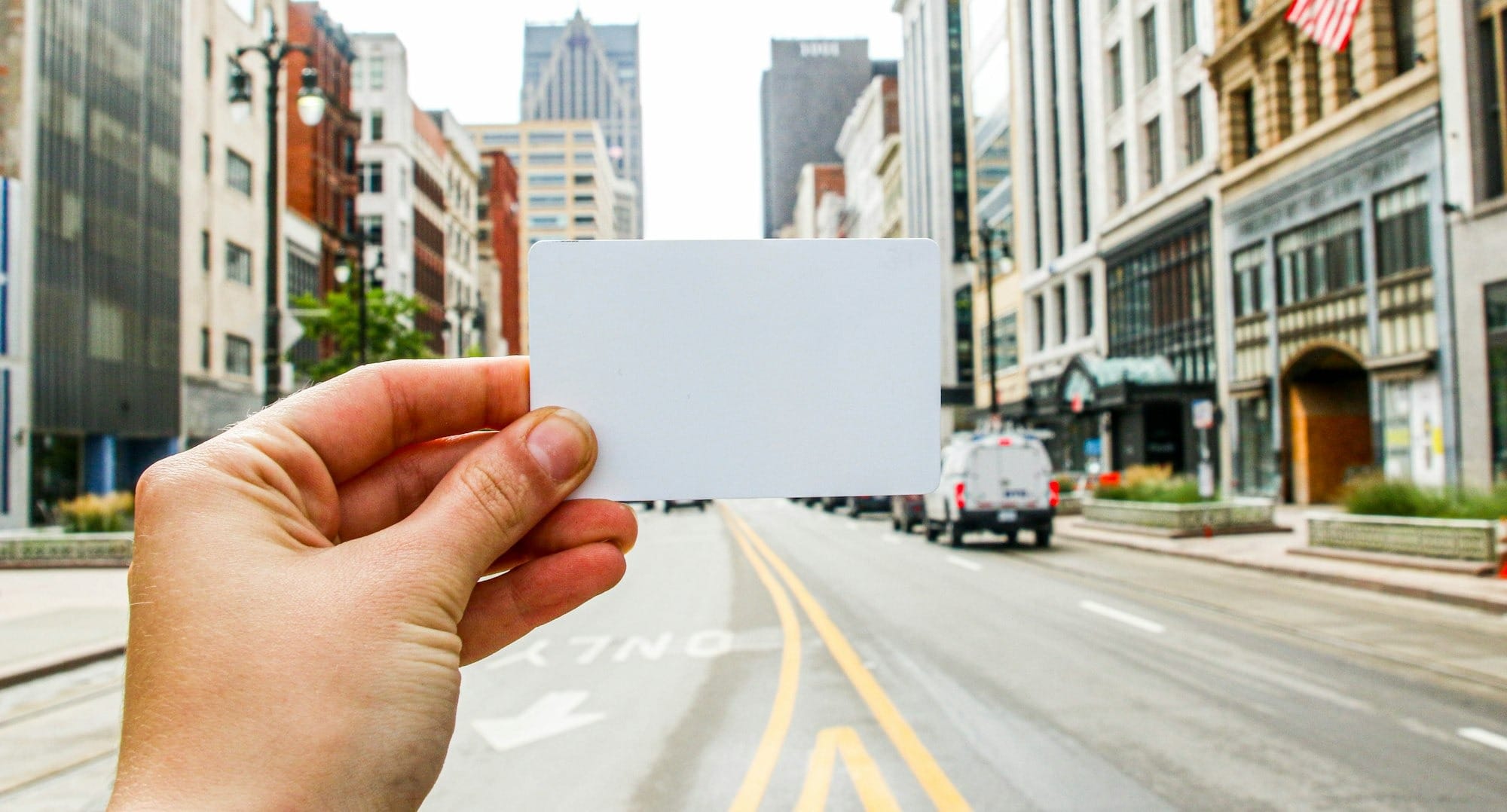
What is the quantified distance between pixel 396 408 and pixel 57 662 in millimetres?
10001

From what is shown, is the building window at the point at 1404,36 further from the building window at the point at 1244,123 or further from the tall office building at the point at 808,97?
the tall office building at the point at 808,97

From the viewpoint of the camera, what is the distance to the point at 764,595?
14820 mm

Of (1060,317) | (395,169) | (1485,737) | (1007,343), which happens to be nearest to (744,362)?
(1485,737)

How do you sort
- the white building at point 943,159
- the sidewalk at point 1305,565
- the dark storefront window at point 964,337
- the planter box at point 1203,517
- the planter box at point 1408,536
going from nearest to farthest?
1. the sidewalk at point 1305,565
2. the planter box at point 1408,536
3. the planter box at point 1203,517
4. the white building at point 943,159
5. the dark storefront window at point 964,337

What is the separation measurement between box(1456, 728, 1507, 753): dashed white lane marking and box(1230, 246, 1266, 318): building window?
31481mm

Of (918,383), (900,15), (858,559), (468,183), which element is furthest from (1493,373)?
(468,183)

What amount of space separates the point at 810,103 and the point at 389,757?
166568mm

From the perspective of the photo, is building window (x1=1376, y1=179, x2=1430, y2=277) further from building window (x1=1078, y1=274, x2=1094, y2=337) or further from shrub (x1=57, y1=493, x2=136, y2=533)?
shrub (x1=57, y1=493, x2=136, y2=533)

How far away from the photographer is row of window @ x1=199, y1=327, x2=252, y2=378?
42750 millimetres

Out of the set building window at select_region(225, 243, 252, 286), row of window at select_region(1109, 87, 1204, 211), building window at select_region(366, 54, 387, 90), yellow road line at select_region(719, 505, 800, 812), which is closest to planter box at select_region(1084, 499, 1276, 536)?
yellow road line at select_region(719, 505, 800, 812)

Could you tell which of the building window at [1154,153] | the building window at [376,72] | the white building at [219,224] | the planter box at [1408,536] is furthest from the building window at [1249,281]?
the building window at [376,72]

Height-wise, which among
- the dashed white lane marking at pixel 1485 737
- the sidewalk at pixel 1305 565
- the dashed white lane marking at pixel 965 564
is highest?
the dashed white lane marking at pixel 1485 737

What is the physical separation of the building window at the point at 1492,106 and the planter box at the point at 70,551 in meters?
30.3

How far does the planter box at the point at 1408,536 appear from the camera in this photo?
50.0ft
